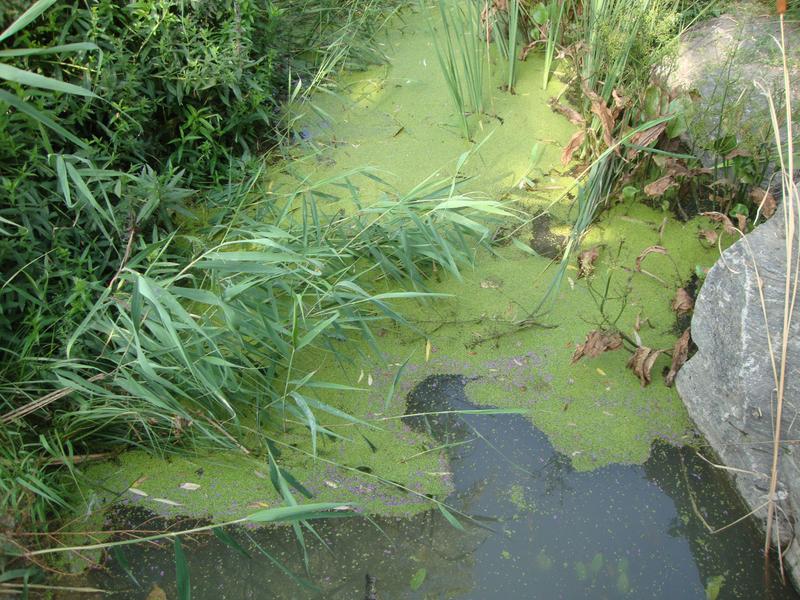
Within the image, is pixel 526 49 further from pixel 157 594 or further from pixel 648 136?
pixel 157 594

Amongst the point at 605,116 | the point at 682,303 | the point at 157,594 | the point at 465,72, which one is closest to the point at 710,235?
the point at 682,303

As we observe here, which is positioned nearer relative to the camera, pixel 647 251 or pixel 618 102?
pixel 647 251

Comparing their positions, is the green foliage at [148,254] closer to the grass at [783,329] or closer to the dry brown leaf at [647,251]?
the dry brown leaf at [647,251]

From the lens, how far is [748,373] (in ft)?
5.31

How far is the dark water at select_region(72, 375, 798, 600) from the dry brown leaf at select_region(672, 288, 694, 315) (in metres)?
0.45

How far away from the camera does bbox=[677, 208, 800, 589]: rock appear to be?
1.57m

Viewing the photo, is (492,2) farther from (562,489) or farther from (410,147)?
(562,489)

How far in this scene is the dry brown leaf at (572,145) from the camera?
245 cm

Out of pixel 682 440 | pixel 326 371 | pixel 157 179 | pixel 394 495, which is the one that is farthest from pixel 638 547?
pixel 157 179

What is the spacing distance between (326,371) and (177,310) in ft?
1.74

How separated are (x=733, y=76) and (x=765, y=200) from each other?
2.05 feet

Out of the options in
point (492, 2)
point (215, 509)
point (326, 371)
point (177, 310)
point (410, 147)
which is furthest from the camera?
point (492, 2)

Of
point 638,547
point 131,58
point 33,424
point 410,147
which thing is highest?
point 131,58

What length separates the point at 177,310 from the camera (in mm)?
1580
